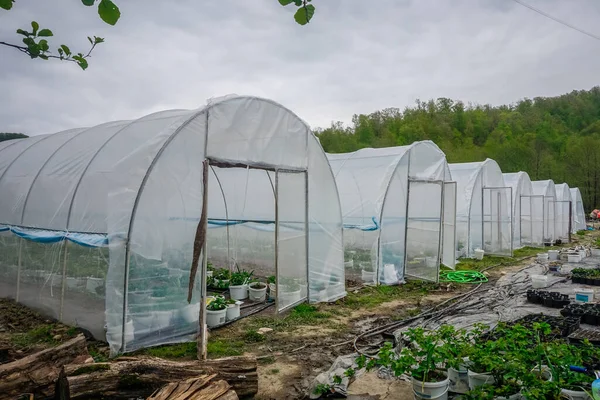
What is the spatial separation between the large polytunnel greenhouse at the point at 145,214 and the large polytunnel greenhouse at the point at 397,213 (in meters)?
1.70

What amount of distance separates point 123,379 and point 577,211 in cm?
2961

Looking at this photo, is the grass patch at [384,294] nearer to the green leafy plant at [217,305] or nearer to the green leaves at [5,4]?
the green leafy plant at [217,305]

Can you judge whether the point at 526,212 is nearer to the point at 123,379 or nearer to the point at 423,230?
the point at 423,230

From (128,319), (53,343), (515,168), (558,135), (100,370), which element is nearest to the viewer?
(100,370)

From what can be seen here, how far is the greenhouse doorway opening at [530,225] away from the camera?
18.6 metres

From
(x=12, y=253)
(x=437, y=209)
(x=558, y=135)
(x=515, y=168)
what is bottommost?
(x=12, y=253)

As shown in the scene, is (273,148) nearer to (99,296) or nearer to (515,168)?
(99,296)

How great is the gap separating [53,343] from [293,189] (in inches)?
184

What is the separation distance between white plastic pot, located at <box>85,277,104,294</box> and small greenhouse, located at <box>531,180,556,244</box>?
61.8 feet

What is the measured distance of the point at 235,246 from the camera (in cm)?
1157

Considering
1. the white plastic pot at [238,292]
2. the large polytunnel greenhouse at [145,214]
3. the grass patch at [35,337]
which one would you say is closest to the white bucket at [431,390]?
the large polytunnel greenhouse at [145,214]

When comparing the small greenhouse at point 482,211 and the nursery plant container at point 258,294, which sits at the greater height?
the small greenhouse at point 482,211

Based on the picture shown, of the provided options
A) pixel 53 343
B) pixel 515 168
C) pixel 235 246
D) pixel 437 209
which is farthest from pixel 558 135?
pixel 53 343

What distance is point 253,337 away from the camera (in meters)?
6.60
